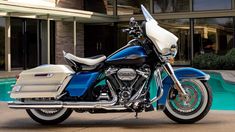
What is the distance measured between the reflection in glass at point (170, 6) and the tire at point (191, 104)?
16635 mm

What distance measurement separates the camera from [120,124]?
526cm

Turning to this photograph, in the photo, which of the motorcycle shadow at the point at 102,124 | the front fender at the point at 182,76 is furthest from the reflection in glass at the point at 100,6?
the front fender at the point at 182,76

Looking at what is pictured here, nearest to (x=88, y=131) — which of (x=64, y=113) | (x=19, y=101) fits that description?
(x=64, y=113)

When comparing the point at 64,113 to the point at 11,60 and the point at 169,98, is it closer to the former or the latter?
the point at 169,98

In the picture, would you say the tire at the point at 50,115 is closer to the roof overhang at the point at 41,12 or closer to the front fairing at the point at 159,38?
the front fairing at the point at 159,38

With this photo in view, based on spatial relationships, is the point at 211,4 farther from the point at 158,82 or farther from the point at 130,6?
the point at 158,82

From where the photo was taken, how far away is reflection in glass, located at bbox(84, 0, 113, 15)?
23344 millimetres

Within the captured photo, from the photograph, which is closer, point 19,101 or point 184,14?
point 19,101

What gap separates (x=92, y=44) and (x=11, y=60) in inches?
245

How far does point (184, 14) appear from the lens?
68.6ft

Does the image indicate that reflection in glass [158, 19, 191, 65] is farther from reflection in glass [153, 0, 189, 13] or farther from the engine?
the engine

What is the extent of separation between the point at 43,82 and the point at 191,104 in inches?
72.0

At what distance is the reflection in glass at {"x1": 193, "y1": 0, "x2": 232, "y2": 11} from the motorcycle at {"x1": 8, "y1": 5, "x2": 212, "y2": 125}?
630 inches

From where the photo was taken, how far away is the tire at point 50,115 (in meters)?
5.22
